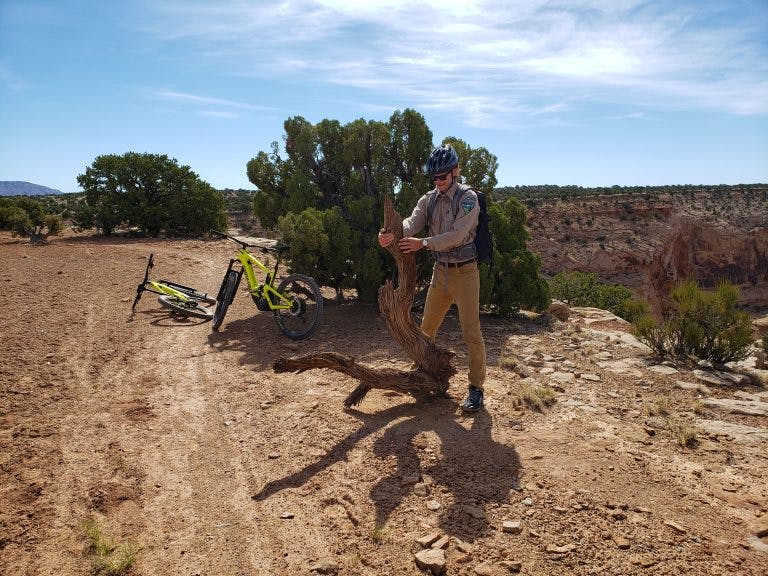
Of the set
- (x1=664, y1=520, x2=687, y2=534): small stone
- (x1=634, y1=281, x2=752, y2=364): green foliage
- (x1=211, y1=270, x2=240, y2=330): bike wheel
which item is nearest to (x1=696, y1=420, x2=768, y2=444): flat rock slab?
(x1=664, y1=520, x2=687, y2=534): small stone

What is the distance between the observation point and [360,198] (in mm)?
9383

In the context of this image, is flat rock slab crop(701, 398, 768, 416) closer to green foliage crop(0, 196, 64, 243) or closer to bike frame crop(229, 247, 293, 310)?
bike frame crop(229, 247, 293, 310)

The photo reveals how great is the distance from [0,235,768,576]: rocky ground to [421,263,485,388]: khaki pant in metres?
0.50

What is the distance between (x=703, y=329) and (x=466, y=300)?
4.20 meters

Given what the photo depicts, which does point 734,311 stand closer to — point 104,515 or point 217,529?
point 217,529

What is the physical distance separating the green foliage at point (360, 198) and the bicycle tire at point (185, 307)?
1.68 meters

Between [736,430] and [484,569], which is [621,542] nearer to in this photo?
[484,569]

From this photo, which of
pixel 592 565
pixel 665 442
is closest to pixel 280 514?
pixel 592 565

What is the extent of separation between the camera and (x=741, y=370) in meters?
6.30

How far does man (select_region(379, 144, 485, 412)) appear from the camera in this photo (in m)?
4.10

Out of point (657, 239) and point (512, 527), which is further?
point (657, 239)

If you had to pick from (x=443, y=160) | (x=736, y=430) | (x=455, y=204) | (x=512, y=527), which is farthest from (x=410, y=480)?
(x=736, y=430)

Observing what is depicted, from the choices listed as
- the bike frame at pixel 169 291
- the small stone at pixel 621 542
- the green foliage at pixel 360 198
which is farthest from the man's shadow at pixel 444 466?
the bike frame at pixel 169 291

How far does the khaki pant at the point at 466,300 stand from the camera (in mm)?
4352
